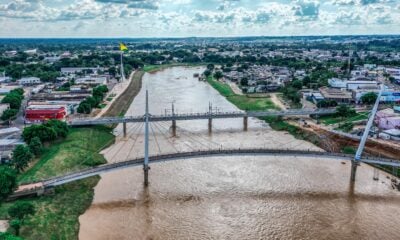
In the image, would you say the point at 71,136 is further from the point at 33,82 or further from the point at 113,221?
the point at 33,82

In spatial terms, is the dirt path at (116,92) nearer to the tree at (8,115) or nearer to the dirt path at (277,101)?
the tree at (8,115)

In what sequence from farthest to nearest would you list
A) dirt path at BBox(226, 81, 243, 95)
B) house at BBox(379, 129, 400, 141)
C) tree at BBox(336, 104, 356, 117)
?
dirt path at BBox(226, 81, 243, 95)
tree at BBox(336, 104, 356, 117)
house at BBox(379, 129, 400, 141)

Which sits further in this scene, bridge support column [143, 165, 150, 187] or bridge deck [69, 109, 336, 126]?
bridge deck [69, 109, 336, 126]

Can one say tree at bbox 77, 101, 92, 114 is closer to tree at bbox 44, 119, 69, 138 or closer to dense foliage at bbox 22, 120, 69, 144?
tree at bbox 44, 119, 69, 138

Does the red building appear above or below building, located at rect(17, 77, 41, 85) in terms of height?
below

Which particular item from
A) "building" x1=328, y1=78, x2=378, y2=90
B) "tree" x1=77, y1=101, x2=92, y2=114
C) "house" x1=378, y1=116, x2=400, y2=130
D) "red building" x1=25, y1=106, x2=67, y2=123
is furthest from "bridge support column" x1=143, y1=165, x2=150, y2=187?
"building" x1=328, y1=78, x2=378, y2=90

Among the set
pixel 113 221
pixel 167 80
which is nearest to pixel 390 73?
pixel 167 80

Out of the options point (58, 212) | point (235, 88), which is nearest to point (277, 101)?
point (235, 88)

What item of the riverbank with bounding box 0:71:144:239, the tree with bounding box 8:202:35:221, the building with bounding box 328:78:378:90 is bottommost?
the riverbank with bounding box 0:71:144:239
